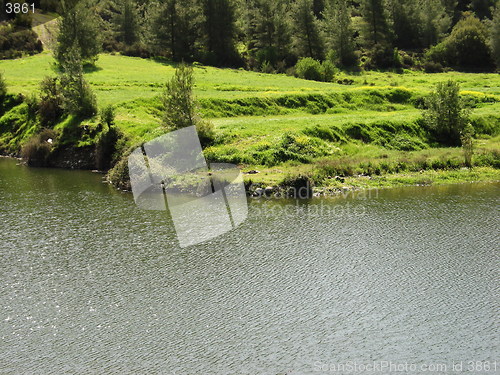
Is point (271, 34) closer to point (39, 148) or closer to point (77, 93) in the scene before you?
point (77, 93)

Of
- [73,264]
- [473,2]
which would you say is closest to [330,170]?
[73,264]

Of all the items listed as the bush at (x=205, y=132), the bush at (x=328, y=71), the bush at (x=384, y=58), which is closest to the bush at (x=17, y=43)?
the bush at (x=328, y=71)

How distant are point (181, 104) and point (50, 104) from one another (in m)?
25.2

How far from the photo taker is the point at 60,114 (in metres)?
77.3

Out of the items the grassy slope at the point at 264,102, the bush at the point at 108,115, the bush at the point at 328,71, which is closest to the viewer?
the grassy slope at the point at 264,102

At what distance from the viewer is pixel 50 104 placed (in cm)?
7738

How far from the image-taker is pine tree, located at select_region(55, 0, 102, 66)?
96.6 metres

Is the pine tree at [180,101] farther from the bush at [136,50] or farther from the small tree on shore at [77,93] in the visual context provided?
the bush at [136,50]

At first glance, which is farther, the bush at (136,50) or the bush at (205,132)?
the bush at (136,50)

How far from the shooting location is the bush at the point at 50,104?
77.1 m

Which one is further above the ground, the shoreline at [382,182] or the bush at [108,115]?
the bush at [108,115]

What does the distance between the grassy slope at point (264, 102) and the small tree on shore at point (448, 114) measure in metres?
3.54

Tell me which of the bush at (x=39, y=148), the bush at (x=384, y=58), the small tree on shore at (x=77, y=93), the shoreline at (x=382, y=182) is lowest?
the shoreline at (x=382, y=182)

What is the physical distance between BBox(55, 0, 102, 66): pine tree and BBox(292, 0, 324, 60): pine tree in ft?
150
